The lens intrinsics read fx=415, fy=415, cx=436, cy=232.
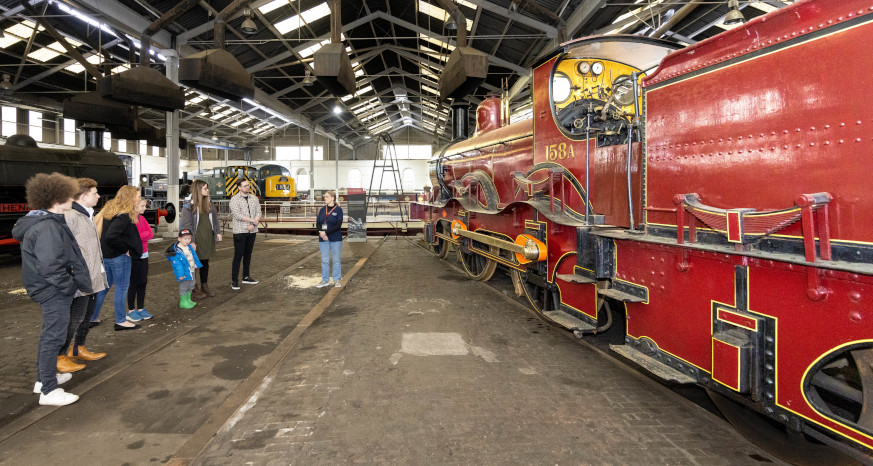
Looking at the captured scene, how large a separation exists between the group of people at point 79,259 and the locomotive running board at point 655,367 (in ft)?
13.2

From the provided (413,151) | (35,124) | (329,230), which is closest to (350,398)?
(329,230)

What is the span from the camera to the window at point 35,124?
986 inches

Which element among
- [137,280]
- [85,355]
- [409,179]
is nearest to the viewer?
[85,355]

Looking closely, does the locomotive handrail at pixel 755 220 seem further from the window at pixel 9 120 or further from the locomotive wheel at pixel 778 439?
the window at pixel 9 120

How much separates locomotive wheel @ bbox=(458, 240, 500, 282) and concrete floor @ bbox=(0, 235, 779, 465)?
1.40 meters

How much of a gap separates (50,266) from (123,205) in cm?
181

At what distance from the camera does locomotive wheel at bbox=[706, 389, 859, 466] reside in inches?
91.4

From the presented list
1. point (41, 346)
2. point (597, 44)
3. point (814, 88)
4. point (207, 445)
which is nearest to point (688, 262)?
point (814, 88)

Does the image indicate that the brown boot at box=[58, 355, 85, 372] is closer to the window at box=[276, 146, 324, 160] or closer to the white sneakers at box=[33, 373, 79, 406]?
the white sneakers at box=[33, 373, 79, 406]

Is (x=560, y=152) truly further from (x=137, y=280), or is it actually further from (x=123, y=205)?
(x=137, y=280)

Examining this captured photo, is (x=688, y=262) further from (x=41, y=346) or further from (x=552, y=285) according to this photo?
(x=41, y=346)

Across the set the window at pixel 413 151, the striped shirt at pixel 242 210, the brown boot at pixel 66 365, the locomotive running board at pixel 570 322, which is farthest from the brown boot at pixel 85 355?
the window at pixel 413 151

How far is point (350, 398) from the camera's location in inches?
120

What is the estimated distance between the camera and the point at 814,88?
6.65 ft
